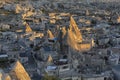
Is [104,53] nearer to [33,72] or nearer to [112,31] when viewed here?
[33,72]

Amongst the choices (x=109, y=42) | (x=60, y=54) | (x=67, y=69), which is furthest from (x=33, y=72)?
(x=109, y=42)

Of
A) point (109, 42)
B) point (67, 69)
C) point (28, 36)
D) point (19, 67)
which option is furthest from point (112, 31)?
point (19, 67)

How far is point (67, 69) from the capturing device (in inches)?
924

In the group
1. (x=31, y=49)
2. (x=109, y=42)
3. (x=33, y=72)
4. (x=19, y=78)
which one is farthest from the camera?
(x=109, y=42)

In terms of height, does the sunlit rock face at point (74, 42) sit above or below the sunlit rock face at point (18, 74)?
below

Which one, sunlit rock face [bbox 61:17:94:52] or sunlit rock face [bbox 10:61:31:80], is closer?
sunlit rock face [bbox 10:61:31:80]

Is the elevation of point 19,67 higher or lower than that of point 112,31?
higher

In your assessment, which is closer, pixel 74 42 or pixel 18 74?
pixel 18 74

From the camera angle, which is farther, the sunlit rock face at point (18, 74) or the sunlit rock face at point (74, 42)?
the sunlit rock face at point (74, 42)

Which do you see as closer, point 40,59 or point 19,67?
point 19,67

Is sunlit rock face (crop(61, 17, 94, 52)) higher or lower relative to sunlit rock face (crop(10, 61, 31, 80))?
lower

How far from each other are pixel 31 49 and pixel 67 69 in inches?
332

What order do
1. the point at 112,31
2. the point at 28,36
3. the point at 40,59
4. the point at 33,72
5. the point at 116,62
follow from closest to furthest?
the point at 33,72 → the point at 116,62 → the point at 40,59 → the point at 28,36 → the point at 112,31

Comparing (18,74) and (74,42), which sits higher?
(18,74)
